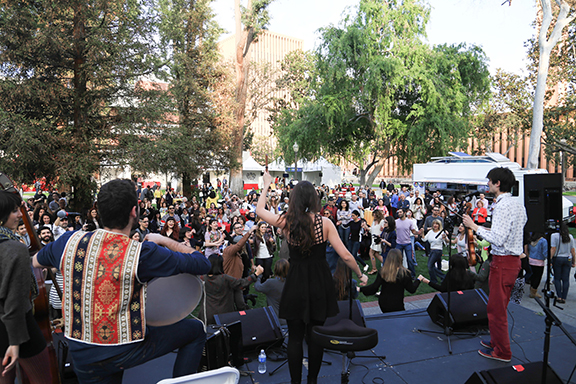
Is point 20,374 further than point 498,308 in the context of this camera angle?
No

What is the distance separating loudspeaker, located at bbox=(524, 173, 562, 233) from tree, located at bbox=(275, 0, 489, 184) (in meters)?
15.9

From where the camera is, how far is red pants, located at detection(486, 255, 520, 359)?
3805 millimetres

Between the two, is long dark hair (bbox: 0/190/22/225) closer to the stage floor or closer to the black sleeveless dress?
the black sleeveless dress

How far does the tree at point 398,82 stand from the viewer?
2003cm

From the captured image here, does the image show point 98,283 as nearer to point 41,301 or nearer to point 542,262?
point 41,301

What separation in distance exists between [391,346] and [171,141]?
12.2 m

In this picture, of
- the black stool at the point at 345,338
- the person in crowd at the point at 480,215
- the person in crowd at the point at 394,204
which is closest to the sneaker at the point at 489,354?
the black stool at the point at 345,338

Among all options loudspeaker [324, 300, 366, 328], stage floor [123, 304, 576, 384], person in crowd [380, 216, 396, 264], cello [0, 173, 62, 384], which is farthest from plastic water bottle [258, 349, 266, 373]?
person in crowd [380, 216, 396, 264]

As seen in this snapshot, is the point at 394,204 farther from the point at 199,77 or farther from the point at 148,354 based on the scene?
the point at 148,354

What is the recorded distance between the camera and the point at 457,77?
20.8 metres

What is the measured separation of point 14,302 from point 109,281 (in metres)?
0.81

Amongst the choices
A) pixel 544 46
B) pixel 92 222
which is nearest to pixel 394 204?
pixel 544 46

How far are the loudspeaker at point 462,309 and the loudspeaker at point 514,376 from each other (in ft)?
5.52

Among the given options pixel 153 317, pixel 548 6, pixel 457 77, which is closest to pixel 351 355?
pixel 153 317
